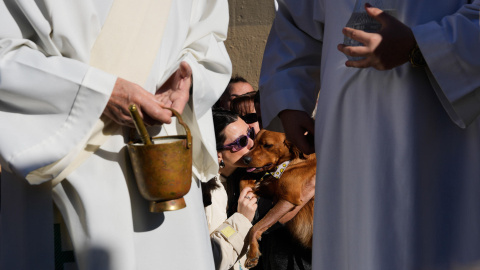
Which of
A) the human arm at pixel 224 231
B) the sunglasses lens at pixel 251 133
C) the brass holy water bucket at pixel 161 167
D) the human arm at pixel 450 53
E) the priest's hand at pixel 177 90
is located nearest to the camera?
the brass holy water bucket at pixel 161 167

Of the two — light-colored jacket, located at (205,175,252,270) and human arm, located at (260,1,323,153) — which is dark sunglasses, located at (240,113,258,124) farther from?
human arm, located at (260,1,323,153)

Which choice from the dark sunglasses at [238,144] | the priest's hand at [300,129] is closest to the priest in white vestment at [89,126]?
the priest's hand at [300,129]

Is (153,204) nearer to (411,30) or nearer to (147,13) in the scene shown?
(147,13)

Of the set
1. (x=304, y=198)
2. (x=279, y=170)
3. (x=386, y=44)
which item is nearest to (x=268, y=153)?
(x=279, y=170)

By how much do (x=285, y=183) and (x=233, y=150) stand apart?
0.38 meters

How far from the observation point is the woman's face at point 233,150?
175 inches

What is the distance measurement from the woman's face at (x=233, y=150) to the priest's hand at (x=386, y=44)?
7.19ft

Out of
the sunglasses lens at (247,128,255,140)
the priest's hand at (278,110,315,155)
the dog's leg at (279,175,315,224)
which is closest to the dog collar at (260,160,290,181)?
the dog's leg at (279,175,315,224)

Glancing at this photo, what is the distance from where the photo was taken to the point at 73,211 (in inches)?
90.1

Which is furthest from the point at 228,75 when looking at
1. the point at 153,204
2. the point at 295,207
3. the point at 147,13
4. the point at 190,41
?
the point at 295,207

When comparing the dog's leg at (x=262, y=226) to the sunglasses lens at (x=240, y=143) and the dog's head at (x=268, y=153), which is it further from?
the sunglasses lens at (x=240, y=143)

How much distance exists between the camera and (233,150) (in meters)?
A: 4.44

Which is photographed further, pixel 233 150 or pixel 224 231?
pixel 233 150

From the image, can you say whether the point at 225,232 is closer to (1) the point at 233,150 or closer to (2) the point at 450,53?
(1) the point at 233,150
